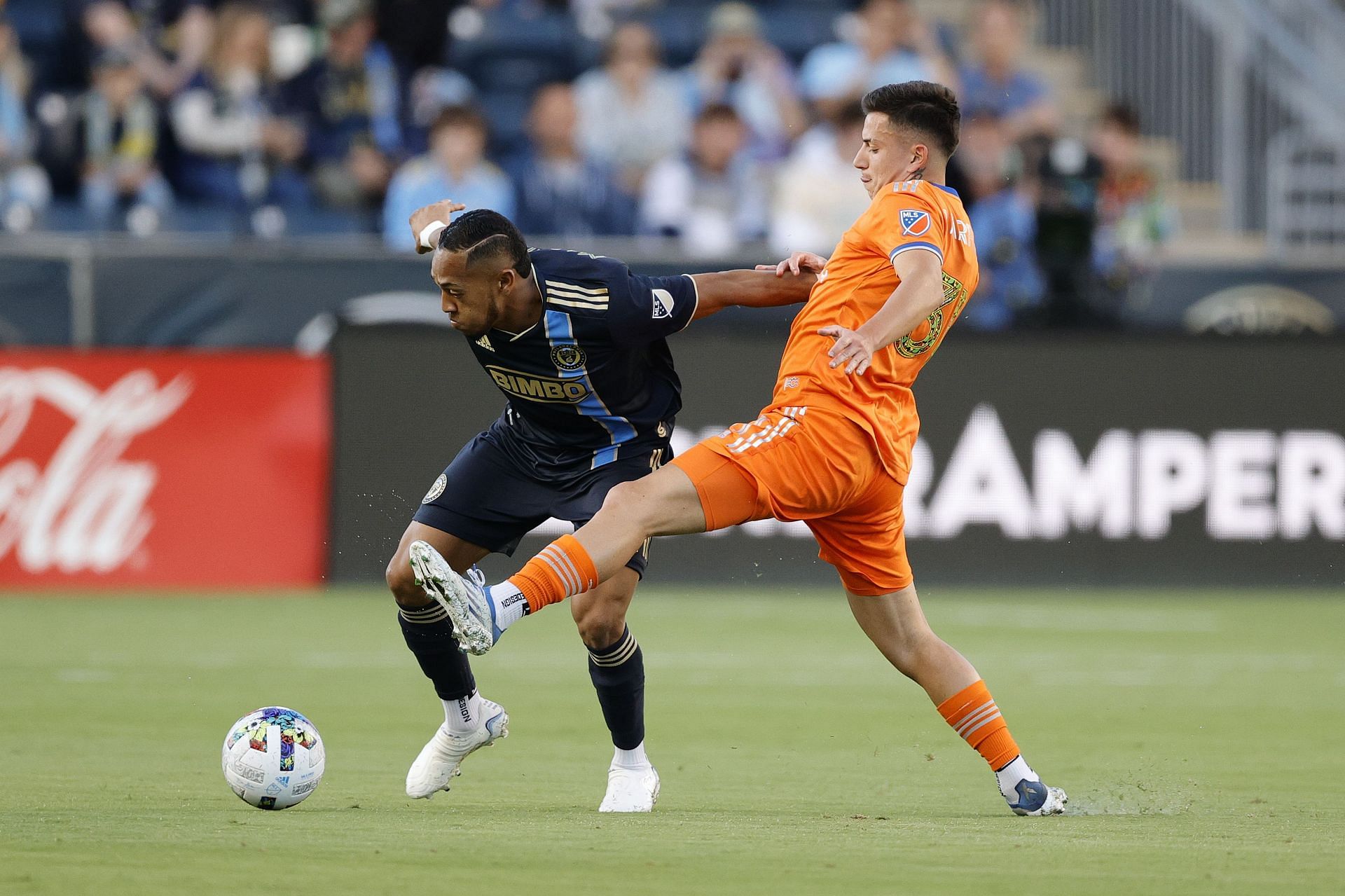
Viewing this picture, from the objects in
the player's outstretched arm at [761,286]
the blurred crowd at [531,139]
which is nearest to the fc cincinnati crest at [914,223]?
the player's outstretched arm at [761,286]

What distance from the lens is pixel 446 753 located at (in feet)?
22.0

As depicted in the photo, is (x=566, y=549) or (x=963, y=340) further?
(x=963, y=340)

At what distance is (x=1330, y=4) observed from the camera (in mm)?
18594

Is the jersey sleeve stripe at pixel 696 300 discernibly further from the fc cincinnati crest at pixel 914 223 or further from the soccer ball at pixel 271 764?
the soccer ball at pixel 271 764

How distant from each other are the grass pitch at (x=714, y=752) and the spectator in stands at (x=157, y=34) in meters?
4.92

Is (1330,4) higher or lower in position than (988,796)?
higher

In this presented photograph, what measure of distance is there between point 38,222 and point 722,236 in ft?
17.0

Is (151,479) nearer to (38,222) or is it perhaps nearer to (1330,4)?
(38,222)

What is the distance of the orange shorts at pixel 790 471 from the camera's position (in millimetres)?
5953

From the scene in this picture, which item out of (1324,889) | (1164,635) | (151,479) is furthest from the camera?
(151,479)

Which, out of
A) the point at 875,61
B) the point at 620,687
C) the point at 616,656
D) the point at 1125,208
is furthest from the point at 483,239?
the point at 1125,208

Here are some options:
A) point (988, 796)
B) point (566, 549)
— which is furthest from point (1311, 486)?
point (566, 549)

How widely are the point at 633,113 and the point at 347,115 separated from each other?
2.33 meters

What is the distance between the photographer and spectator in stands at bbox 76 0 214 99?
1550cm
